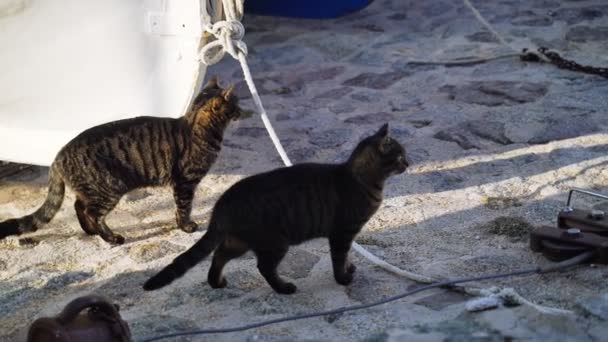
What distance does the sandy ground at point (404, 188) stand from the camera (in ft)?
10.3

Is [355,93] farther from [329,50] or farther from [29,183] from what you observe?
[29,183]

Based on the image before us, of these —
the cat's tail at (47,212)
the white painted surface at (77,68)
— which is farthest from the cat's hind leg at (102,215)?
the white painted surface at (77,68)

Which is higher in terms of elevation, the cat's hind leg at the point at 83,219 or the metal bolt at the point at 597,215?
the metal bolt at the point at 597,215

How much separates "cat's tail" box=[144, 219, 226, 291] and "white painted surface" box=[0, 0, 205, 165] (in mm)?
1369

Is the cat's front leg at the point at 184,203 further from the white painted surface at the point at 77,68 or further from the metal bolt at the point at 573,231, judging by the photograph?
the metal bolt at the point at 573,231

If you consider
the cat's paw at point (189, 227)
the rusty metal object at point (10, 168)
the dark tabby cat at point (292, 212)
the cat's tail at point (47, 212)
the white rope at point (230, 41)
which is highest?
the white rope at point (230, 41)

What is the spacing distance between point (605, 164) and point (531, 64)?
188 centimetres

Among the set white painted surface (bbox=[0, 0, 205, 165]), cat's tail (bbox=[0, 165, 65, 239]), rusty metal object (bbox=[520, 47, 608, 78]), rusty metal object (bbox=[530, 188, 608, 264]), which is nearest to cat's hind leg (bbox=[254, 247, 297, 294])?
rusty metal object (bbox=[530, 188, 608, 264])

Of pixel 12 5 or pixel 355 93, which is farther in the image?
pixel 355 93

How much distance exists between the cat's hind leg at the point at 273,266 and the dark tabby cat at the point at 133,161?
969mm

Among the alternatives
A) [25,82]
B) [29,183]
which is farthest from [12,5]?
[29,183]

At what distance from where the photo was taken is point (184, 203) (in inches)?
165

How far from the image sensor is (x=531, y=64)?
20.6ft

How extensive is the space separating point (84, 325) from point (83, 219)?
164 centimetres
